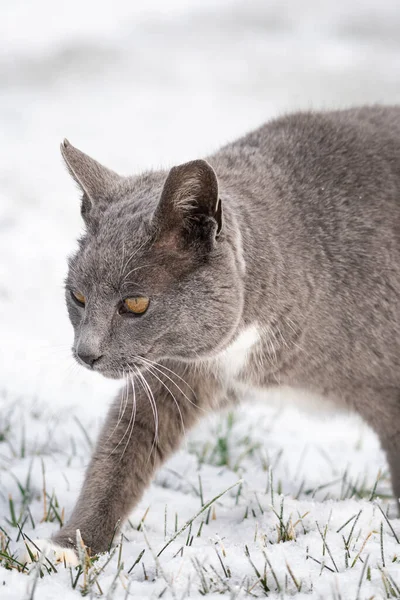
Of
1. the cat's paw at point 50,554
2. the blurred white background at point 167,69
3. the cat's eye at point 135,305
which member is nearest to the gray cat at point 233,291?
the cat's eye at point 135,305

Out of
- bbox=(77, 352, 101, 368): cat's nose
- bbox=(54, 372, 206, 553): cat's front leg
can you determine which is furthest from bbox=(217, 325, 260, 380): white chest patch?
bbox=(77, 352, 101, 368): cat's nose

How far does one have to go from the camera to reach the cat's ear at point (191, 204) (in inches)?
92.5

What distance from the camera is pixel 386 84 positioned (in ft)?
28.9

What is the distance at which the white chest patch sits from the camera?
2.79 m

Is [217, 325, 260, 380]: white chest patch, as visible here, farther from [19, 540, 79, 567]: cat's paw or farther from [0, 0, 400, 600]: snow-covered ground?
[19, 540, 79, 567]: cat's paw

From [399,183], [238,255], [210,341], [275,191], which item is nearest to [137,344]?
[210,341]

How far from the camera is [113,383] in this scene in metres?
5.15

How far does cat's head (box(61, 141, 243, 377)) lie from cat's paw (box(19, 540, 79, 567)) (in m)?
0.58

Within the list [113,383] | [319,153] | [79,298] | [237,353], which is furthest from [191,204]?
[113,383]

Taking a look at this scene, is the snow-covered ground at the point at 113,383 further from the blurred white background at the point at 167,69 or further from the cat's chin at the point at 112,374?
the cat's chin at the point at 112,374

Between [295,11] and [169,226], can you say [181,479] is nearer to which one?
[169,226]

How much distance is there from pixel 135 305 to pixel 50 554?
832mm

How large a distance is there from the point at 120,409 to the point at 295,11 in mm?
7416

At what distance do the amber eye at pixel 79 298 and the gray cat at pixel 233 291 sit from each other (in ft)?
0.04
